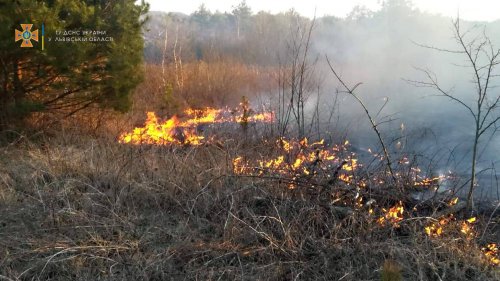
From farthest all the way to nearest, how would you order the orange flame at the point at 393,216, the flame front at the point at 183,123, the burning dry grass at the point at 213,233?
1. the flame front at the point at 183,123
2. the orange flame at the point at 393,216
3. the burning dry grass at the point at 213,233

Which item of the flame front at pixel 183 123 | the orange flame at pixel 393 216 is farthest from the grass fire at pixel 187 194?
the flame front at pixel 183 123

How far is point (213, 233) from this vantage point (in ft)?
11.4

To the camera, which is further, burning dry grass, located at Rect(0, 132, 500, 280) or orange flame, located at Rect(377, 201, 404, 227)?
orange flame, located at Rect(377, 201, 404, 227)

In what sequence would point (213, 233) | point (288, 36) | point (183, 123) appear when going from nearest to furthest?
point (213, 233) → point (183, 123) → point (288, 36)

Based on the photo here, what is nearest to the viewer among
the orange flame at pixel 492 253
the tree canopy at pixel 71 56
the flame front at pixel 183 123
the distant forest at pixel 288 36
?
the orange flame at pixel 492 253

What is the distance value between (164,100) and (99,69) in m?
4.43

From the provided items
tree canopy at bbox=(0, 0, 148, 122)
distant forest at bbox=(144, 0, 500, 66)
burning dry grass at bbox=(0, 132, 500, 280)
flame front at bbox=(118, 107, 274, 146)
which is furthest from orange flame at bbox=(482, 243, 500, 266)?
distant forest at bbox=(144, 0, 500, 66)

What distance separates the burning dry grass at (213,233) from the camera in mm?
2908

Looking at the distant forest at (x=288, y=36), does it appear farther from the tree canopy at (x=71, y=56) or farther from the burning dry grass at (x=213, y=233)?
the burning dry grass at (x=213, y=233)

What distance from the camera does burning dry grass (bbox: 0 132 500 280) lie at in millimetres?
2908

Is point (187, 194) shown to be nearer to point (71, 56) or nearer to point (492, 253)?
point (492, 253)

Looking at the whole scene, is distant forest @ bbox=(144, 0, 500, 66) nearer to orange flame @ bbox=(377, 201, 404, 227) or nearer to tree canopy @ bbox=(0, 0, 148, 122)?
tree canopy @ bbox=(0, 0, 148, 122)

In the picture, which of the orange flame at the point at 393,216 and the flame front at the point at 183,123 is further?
the flame front at the point at 183,123

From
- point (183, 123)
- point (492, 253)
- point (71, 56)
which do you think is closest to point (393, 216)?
point (492, 253)
